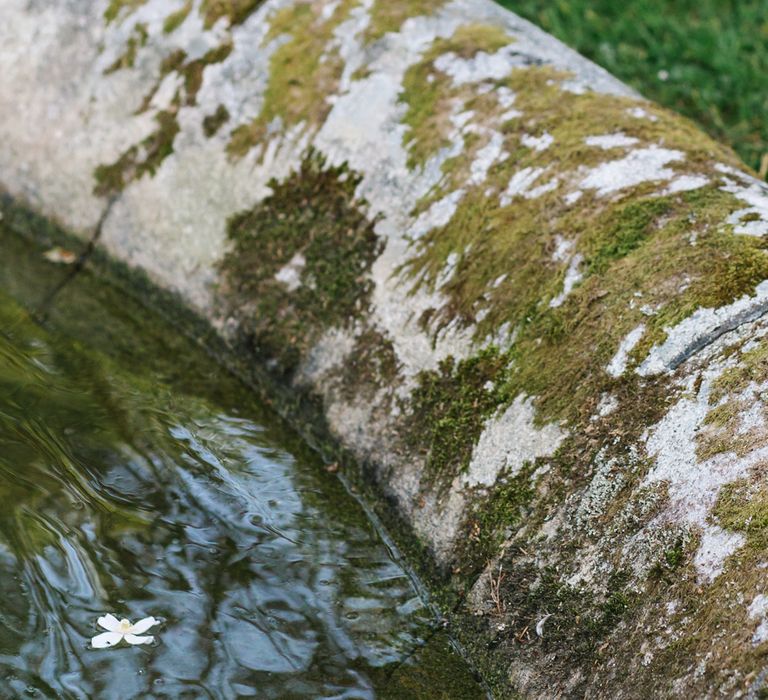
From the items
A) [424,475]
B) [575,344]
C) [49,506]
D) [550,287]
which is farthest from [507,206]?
[49,506]

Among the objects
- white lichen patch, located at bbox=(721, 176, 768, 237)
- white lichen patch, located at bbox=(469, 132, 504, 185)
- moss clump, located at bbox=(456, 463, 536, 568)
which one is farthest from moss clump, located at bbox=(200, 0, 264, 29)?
moss clump, located at bbox=(456, 463, 536, 568)

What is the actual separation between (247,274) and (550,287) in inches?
53.2

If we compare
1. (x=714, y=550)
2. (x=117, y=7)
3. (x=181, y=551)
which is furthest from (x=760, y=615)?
(x=117, y=7)

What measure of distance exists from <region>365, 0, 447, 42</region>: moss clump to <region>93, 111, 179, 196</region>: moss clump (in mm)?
934

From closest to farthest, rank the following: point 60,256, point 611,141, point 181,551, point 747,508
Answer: point 747,508, point 181,551, point 611,141, point 60,256

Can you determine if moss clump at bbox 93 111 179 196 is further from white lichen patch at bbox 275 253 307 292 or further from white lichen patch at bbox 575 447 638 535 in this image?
white lichen patch at bbox 575 447 638 535

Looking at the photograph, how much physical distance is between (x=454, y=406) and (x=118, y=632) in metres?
1.13

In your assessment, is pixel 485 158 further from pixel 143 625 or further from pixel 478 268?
pixel 143 625

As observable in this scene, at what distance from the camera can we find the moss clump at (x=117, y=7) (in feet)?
Result: 14.1

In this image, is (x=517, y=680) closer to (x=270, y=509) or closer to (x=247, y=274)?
(x=270, y=509)

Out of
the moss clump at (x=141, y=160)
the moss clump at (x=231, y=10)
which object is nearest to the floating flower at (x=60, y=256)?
the moss clump at (x=141, y=160)

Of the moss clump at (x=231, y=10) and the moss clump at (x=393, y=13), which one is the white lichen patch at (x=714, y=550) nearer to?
the moss clump at (x=393, y=13)

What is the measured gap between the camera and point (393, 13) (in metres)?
3.79

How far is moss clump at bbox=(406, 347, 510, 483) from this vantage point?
2795 mm
